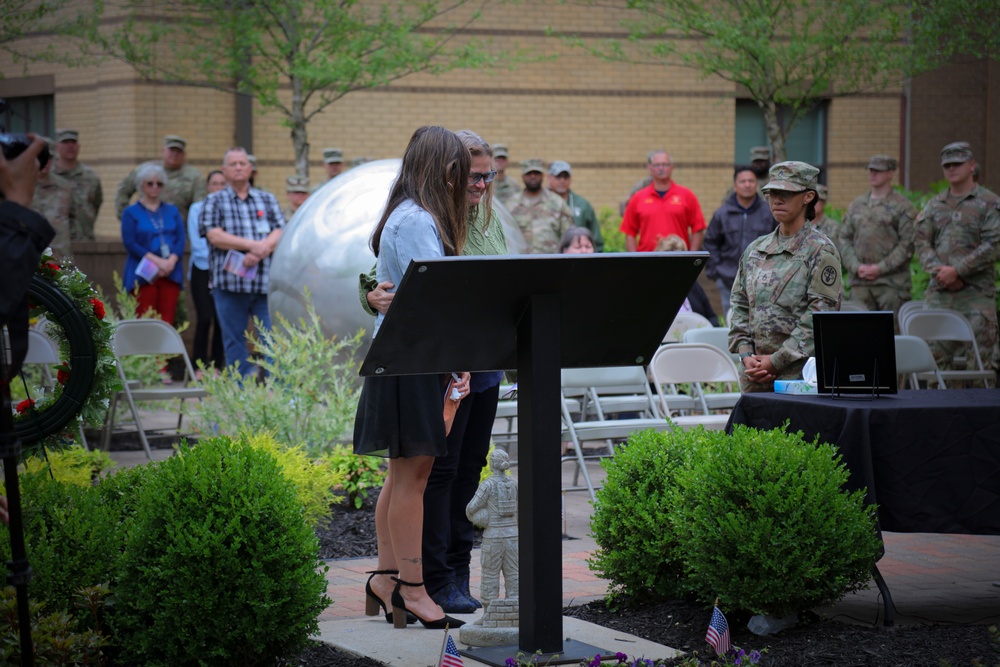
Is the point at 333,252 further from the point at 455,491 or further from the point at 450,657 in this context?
the point at 450,657

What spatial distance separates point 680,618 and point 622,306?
5.40 ft

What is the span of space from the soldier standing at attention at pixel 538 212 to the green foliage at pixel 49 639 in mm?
9136

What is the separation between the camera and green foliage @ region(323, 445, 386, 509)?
25.2ft

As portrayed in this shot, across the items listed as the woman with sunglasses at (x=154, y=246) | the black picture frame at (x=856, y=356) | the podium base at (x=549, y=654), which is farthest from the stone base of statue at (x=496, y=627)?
the woman with sunglasses at (x=154, y=246)

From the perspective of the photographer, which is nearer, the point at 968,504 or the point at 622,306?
the point at 622,306

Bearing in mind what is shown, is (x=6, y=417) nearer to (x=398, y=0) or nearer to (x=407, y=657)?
(x=407, y=657)

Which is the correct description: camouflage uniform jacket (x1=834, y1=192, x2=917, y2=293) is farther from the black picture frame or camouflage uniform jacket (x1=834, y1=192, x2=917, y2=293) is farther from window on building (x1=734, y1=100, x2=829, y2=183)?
the black picture frame

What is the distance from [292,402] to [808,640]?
4.15m

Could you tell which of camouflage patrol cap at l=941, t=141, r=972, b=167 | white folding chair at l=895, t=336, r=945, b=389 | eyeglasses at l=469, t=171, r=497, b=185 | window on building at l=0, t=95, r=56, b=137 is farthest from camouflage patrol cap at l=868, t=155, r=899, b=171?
window on building at l=0, t=95, r=56, b=137

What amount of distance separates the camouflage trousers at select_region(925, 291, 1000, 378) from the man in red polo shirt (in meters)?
2.94

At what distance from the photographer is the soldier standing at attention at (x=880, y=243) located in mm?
11977

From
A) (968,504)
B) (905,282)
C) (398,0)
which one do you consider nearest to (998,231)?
(905,282)

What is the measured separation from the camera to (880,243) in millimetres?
12102

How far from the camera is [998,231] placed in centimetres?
1073
